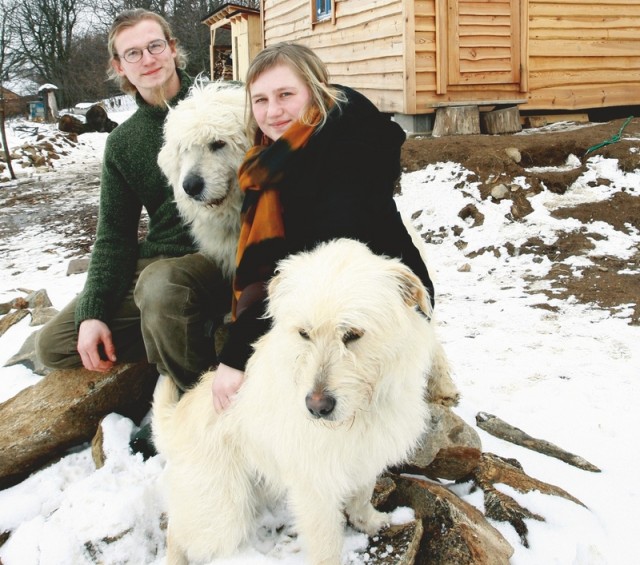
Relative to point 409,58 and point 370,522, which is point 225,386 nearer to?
point 370,522

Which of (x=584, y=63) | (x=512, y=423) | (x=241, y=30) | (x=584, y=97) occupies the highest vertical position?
(x=241, y=30)

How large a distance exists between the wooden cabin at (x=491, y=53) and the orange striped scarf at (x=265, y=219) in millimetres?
7643

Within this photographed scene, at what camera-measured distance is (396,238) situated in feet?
7.57

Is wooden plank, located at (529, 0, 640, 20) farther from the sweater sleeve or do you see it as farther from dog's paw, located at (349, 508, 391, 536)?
dog's paw, located at (349, 508, 391, 536)

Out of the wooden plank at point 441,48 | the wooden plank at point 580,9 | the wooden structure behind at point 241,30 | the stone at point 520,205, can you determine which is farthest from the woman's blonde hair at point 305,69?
the wooden structure behind at point 241,30

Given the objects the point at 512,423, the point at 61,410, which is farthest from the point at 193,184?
the point at 512,423

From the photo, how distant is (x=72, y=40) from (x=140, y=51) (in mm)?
35872

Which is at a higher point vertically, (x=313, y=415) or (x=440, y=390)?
(x=313, y=415)

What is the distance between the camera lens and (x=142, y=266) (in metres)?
3.22

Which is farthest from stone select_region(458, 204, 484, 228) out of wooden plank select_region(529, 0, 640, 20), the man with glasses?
wooden plank select_region(529, 0, 640, 20)

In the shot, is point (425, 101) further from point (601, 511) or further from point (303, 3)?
point (601, 511)

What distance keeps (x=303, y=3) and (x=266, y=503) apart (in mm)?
13457

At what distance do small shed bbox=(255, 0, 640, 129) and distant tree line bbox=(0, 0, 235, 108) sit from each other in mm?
21366

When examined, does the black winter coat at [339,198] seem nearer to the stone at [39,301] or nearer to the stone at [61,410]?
the stone at [61,410]
